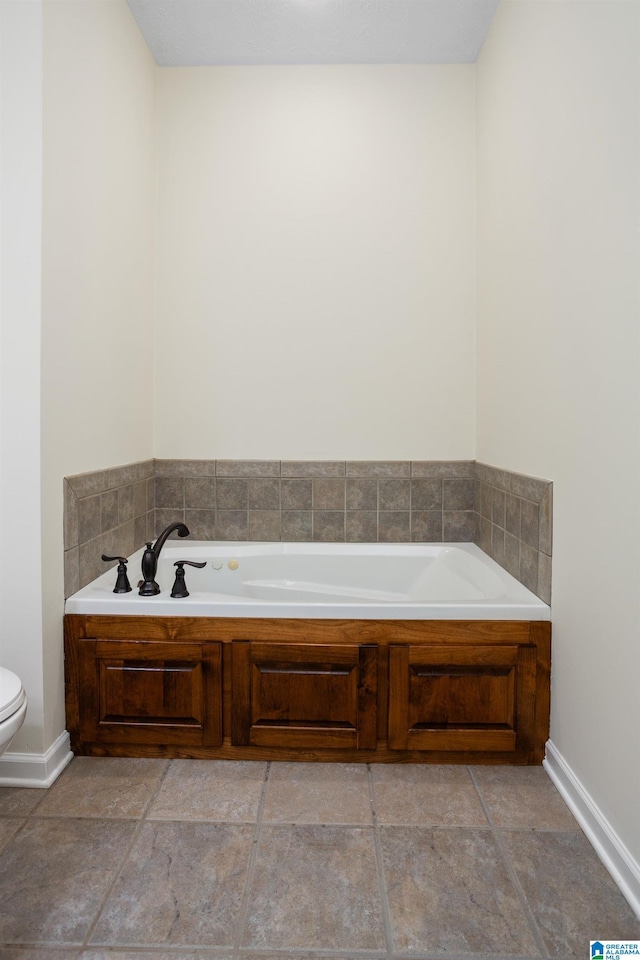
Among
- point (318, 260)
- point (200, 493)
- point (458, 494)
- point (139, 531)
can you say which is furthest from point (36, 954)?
point (318, 260)

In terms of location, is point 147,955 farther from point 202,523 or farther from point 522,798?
point 202,523

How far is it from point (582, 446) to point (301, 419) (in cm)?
160

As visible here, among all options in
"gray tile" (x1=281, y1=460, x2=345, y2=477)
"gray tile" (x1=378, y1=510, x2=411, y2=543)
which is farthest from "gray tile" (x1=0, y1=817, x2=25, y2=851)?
"gray tile" (x1=378, y1=510, x2=411, y2=543)

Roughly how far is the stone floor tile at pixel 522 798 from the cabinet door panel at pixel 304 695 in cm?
41

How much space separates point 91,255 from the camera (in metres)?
2.35

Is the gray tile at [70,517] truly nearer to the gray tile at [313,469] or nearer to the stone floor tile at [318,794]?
the stone floor tile at [318,794]

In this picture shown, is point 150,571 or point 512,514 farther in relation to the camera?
point 512,514

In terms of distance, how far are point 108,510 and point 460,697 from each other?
5.11 feet

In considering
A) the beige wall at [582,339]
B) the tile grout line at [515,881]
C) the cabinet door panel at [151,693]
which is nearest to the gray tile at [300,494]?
the beige wall at [582,339]

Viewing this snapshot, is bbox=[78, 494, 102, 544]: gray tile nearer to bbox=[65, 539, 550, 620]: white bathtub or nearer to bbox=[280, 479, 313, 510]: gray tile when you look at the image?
bbox=[65, 539, 550, 620]: white bathtub

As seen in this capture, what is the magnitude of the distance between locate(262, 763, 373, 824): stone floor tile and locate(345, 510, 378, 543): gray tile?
123cm

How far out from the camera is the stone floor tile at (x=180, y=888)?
1416mm

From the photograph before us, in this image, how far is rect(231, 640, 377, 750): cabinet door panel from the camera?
7.05 feet

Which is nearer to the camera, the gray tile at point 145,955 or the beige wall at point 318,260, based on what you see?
the gray tile at point 145,955
